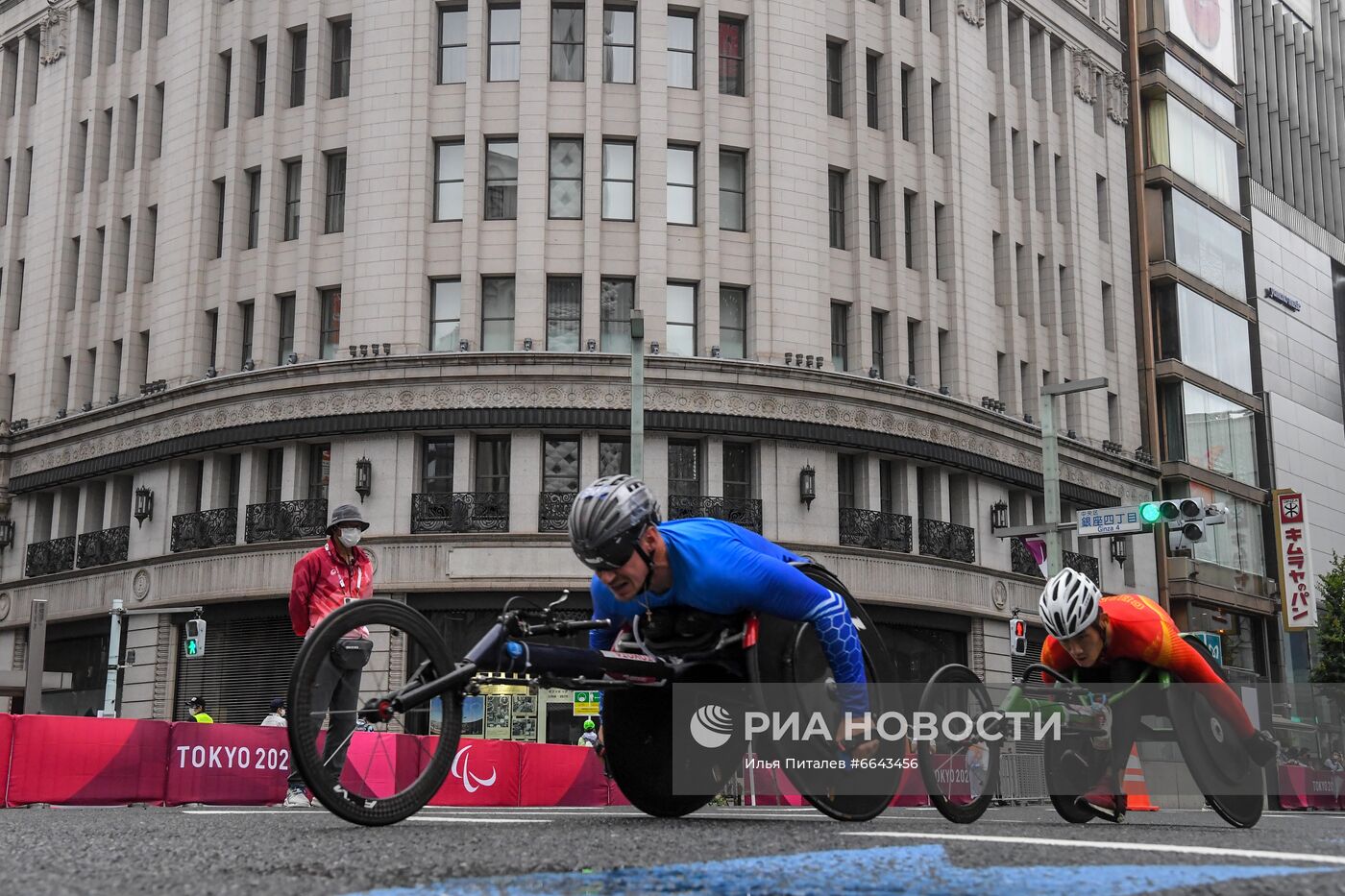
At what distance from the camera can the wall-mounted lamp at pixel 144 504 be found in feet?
115

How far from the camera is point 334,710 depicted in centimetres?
464

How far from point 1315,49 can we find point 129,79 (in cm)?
4805

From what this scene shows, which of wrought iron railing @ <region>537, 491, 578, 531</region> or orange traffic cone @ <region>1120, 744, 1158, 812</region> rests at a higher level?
wrought iron railing @ <region>537, 491, 578, 531</region>

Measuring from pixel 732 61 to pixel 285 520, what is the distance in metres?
15.5

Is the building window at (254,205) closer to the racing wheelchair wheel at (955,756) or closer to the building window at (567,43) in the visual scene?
the building window at (567,43)

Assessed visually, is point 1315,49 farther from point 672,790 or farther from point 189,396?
point 672,790

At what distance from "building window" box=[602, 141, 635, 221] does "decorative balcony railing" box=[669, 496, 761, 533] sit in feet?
22.4

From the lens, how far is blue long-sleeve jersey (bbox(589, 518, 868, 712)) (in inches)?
205

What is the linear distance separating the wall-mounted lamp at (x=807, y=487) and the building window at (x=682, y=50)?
9.76 m

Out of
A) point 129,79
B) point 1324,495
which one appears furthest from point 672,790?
point 1324,495

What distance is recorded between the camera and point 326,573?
28.0 ft

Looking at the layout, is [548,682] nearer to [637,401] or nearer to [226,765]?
[226,765]

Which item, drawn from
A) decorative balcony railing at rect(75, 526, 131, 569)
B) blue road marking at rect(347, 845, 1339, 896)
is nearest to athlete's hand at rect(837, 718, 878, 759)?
blue road marking at rect(347, 845, 1339, 896)

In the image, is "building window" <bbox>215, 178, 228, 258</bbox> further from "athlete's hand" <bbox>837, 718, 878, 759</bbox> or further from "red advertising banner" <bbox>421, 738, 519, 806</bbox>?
"athlete's hand" <bbox>837, 718, 878, 759</bbox>
